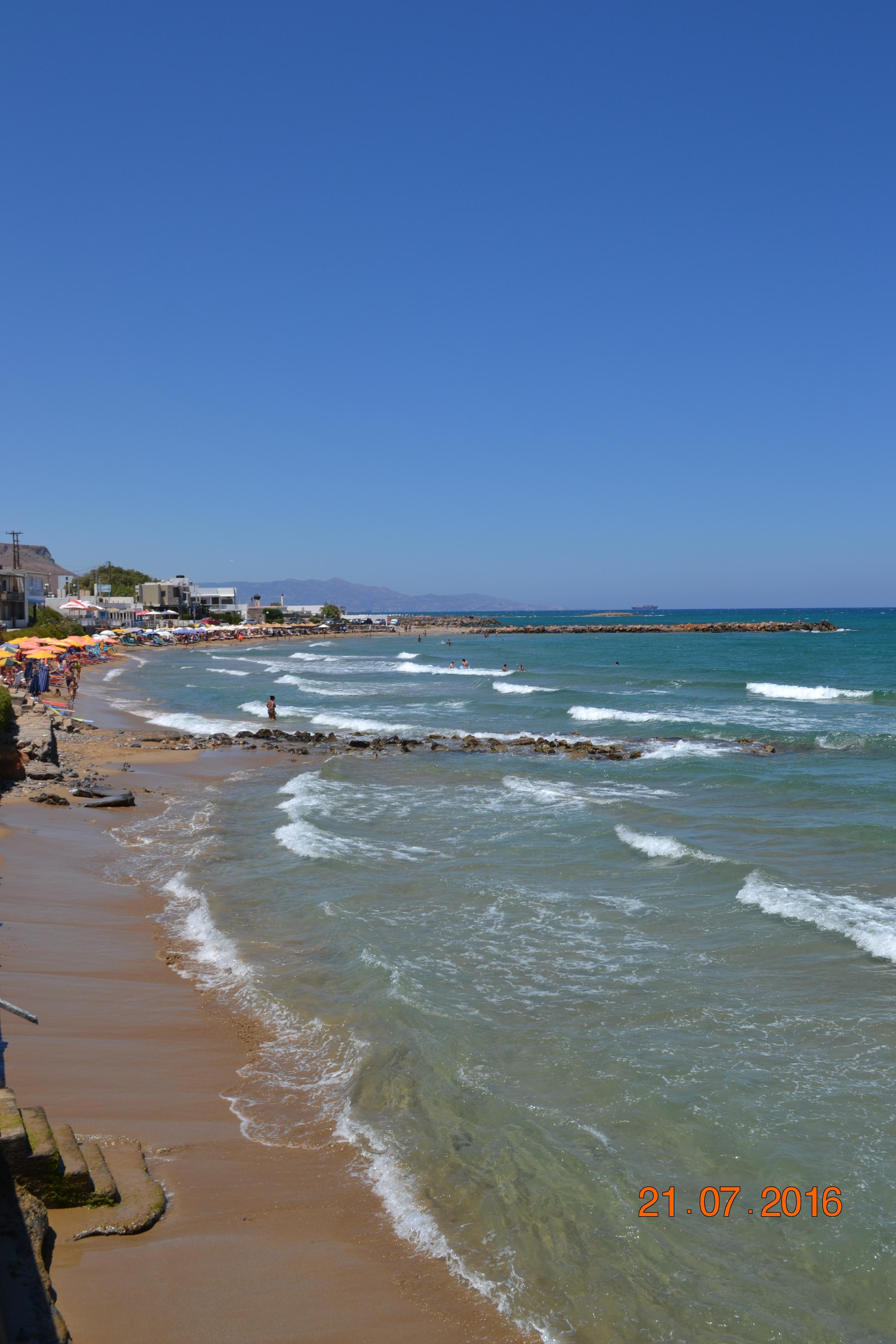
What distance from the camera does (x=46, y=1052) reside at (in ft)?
25.0

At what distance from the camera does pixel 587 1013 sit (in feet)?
29.5

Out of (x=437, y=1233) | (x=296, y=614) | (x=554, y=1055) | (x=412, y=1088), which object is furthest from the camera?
(x=296, y=614)

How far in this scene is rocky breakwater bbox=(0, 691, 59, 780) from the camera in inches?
806

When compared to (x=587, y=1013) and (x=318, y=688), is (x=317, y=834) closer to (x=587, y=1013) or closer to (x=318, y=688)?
(x=587, y=1013)

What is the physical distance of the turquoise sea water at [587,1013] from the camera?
5.65 meters

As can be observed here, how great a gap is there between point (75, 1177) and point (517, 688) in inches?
1735

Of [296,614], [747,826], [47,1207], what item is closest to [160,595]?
[296,614]

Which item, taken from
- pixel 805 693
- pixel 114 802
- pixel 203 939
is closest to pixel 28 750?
pixel 114 802

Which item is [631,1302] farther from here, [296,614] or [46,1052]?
[296,614]

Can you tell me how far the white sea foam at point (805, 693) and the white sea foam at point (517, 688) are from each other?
34.3 ft

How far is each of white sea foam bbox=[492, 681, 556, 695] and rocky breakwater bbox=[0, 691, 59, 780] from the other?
82.0 ft

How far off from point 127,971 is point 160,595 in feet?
399

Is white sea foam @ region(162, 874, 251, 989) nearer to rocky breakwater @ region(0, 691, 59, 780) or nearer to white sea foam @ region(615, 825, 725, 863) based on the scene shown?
white sea foam @ region(615, 825, 725, 863)

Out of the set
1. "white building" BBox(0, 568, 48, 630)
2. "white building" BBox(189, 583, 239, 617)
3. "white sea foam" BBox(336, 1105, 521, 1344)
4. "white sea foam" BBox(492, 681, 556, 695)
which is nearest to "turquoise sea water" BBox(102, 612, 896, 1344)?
"white sea foam" BBox(336, 1105, 521, 1344)
